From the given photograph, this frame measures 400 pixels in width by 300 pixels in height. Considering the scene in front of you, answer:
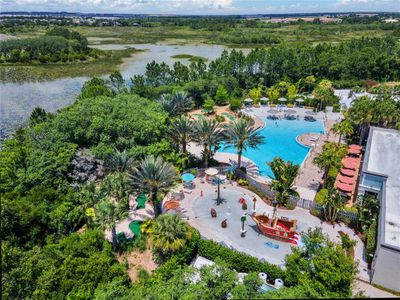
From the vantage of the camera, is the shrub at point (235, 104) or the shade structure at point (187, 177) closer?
the shade structure at point (187, 177)

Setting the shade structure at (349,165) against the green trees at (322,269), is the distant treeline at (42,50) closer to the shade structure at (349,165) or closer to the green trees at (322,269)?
the shade structure at (349,165)

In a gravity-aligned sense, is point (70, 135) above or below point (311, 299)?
below

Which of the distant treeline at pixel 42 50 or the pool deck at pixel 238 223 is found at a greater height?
the distant treeline at pixel 42 50

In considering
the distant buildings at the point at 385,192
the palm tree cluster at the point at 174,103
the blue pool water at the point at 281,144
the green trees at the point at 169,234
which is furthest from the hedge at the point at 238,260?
the palm tree cluster at the point at 174,103

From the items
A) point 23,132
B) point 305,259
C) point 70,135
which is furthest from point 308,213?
point 23,132

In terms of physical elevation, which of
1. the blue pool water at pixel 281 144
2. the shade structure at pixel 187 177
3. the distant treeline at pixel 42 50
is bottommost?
the blue pool water at pixel 281 144

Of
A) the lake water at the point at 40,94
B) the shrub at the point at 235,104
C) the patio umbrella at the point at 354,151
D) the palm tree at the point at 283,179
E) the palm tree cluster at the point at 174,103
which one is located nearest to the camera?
the palm tree at the point at 283,179

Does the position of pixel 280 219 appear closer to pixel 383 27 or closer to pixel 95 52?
pixel 95 52
